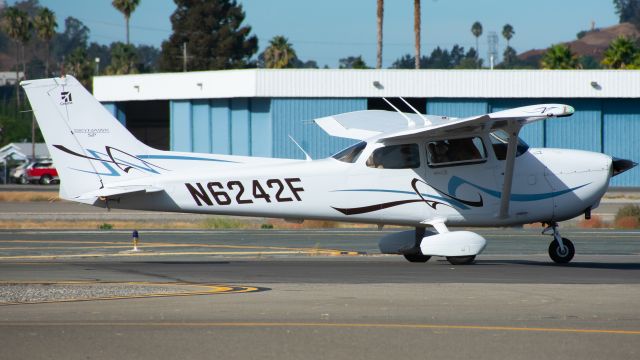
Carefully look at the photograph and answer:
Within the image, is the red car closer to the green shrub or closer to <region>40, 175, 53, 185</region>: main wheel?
<region>40, 175, 53, 185</region>: main wheel

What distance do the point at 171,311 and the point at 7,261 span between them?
8036 millimetres

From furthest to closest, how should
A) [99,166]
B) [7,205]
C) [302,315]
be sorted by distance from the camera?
[7,205], [99,166], [302,315]

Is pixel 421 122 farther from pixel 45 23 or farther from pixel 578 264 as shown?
Result: pixel 45 23

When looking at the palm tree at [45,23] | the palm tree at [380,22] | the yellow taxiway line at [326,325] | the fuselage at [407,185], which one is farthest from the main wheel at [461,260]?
the palm tree at [45,23]

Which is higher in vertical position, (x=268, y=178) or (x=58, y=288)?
(x=268, y=178)

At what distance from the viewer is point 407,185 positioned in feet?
55.7

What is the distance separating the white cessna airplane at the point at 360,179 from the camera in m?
16.6

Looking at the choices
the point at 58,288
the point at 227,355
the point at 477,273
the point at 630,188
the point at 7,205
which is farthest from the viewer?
the point at 630,188

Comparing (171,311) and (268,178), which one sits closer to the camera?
(171,311)

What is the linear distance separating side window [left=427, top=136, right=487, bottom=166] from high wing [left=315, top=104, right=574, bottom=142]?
11.8 inches

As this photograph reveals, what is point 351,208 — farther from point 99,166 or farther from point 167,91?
point 167,91

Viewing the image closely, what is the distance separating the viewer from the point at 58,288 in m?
13.5

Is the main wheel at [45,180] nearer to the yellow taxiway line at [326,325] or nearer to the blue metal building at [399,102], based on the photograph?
the blue metal building at [399,102]

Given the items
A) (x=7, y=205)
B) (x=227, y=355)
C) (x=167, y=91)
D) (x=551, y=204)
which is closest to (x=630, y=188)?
(x=167, y=91)
